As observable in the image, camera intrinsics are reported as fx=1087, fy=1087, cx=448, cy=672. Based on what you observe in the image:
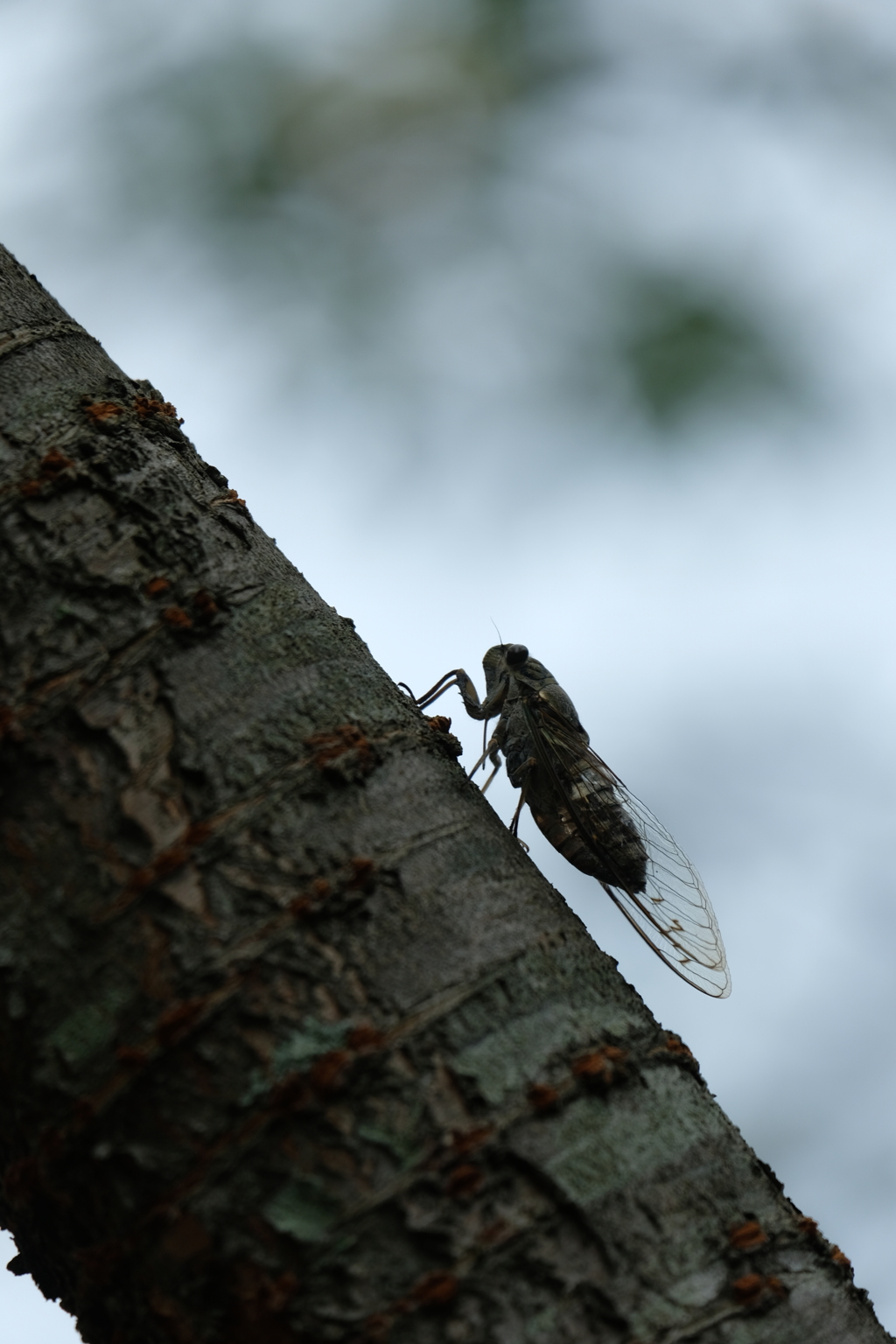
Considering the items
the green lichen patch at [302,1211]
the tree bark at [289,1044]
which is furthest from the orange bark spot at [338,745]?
the green lichen patch at [302,1211]

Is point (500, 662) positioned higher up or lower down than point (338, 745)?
higher up

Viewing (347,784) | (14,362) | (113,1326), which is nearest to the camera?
(113,1326)

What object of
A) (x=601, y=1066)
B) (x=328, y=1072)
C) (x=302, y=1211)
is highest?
(x=601, y=1066)

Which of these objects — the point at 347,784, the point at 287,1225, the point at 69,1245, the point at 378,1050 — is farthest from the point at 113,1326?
the point at 347,784

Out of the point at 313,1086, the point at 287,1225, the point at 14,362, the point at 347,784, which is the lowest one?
the point at 287,1225

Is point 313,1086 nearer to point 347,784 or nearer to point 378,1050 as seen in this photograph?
point 378,1050

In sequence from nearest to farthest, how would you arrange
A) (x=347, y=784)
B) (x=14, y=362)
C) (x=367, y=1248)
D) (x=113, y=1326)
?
1. (x=367, y=1248)
2. (x=113, y=1326)
3. (x=347, y=784)
4. (x=14, y=362)

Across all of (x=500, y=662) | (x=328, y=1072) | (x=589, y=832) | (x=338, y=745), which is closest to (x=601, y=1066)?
(x=328, y=1072)

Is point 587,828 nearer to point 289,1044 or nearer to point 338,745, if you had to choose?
point 338,745
